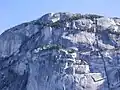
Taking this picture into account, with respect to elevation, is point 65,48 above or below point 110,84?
above

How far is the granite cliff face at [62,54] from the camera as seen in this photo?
299ft

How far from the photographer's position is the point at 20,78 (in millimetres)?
101000

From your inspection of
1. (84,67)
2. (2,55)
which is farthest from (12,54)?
(84,67)

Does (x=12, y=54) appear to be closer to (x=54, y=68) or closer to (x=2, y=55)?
(x=2, y=55)

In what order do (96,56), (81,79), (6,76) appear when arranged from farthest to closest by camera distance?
(6,76)
(96,56)
(81,79)

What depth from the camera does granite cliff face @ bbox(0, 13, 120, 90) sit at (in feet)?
299

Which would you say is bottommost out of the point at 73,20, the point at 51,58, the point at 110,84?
the point at 110,84

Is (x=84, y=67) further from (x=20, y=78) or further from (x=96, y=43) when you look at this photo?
(x=20, y=78)

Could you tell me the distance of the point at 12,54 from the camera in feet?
355

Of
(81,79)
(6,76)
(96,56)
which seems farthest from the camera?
(6,76)

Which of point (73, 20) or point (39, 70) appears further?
point (73, 20)

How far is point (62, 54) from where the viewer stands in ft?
311

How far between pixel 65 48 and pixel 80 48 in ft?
12.2

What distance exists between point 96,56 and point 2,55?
28338 millimetres
